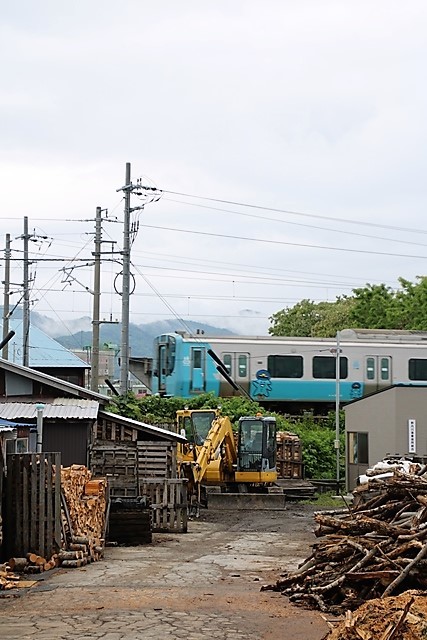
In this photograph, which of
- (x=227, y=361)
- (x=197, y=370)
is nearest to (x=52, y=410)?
(x=197, y=370)

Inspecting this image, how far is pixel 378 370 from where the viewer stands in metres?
45.4

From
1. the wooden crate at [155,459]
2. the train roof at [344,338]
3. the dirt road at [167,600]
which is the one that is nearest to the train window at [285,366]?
the train roof at [344,338]

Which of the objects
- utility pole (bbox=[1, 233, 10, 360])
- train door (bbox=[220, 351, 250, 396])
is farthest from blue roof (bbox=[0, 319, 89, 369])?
train door (bbox=[220, 351, 250, 396])

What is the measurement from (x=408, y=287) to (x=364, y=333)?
63.9 feet

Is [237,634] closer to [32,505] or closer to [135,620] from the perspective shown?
[135,620]

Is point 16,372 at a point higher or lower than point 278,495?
higher

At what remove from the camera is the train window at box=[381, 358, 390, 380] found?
45344mm

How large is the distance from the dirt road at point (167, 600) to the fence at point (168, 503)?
2.85 metres

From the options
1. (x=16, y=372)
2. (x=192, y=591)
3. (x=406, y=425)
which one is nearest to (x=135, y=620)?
(x=192, y=591)

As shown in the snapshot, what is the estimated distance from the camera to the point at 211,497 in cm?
3105

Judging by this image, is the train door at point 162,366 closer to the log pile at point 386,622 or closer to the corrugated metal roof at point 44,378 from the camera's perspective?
the corrugated metal roof at point 44,378

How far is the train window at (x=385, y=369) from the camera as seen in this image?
45344mm

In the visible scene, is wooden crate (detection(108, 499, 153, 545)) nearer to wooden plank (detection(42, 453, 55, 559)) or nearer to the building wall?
wooden plank (detection(42, 453, 55, 559))

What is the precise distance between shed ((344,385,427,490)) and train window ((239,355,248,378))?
920 cm
